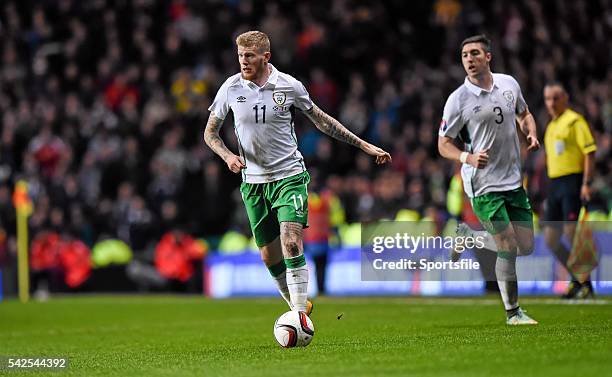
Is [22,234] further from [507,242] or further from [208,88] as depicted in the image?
[507,242]

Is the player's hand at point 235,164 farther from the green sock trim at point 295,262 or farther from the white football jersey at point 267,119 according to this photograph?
the green sock trim at point 295,262

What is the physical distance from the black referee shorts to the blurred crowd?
17.4 feet

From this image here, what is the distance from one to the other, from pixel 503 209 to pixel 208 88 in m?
15.5

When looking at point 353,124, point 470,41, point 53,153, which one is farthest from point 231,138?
point 470,41

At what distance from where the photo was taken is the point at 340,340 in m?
10.2

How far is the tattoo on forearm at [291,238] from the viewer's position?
9.57 metres

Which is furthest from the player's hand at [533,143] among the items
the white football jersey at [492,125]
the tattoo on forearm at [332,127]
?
the tattoo on forearm at [332,127]

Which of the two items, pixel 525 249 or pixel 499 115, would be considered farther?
pixel 525 249

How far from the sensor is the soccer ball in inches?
364

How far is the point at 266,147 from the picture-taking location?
9.93 m

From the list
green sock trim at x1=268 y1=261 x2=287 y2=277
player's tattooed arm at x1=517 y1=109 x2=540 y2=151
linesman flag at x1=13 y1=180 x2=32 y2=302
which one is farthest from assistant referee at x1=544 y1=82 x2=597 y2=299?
linesman flag at x1=13 y1=180 x2=32 y2=302

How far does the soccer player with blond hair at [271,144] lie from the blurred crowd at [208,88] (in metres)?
9.42

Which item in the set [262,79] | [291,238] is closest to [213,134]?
[262,79]

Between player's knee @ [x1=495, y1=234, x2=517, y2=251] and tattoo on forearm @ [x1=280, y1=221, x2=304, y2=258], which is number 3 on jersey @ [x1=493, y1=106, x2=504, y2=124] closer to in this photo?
player's knee @ [x1=495, y1=234, x2=517, y2=251]
